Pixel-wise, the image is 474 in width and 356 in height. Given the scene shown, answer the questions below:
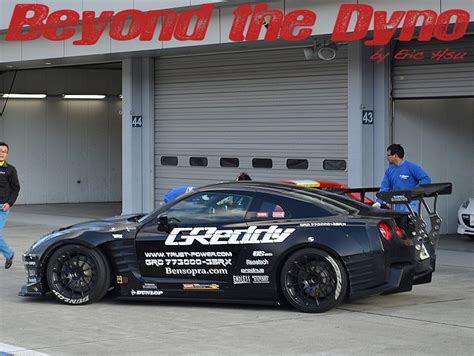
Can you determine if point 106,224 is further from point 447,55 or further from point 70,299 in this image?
point 447,55

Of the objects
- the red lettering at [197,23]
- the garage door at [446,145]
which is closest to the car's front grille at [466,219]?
the garage door at [446,145]

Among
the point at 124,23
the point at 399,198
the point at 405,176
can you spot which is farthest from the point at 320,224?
the point at 124,23

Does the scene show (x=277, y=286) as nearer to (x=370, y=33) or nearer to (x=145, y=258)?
(x=145, y=258)

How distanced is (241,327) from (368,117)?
→ 918 centimetres

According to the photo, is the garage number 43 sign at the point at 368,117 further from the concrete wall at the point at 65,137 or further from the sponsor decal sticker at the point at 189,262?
the concrete wall at the point at 65,137

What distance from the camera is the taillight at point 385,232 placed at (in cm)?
992

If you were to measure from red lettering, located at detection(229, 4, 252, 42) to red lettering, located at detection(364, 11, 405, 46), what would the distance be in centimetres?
272

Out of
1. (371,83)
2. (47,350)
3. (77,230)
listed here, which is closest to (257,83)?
(371,83)

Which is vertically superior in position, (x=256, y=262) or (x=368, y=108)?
(x=368, y=108)

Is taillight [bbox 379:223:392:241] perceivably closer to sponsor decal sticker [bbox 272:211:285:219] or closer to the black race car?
the black race car

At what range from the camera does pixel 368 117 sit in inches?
704

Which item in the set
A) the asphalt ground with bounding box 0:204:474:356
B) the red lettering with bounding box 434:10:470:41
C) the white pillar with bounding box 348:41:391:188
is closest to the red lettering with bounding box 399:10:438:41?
the red lettering with bounding box 434:10:470:41

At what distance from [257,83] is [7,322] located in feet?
36.5

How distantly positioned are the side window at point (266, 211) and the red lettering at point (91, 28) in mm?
10677
